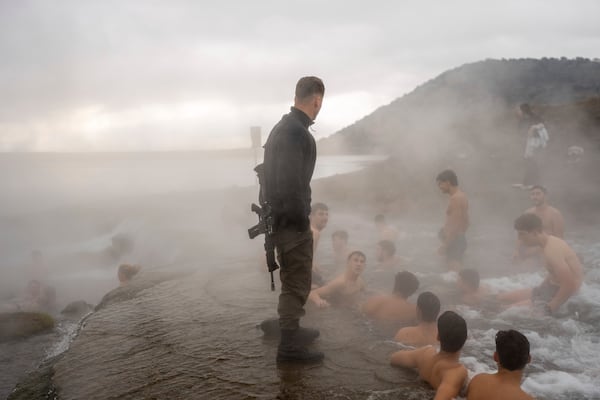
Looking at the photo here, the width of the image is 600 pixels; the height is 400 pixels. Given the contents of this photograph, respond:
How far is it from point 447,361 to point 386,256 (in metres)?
4.00

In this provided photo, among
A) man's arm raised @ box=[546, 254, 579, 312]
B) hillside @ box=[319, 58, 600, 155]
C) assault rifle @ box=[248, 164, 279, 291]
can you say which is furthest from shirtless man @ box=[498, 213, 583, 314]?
hillside @ box=[319, 58, 600, 155]

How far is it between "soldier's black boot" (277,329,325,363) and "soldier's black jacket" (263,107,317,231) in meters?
0.81

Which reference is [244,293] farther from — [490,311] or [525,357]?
[525,357]

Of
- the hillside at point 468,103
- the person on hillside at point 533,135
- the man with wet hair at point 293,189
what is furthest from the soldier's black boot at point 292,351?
the hillside at point 468,103

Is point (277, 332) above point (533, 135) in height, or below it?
below

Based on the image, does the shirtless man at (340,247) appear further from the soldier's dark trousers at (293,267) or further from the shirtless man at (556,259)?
the soldier's dark trousers at (293,267)

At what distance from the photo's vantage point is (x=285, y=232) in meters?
2.92

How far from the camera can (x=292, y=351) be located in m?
3.13

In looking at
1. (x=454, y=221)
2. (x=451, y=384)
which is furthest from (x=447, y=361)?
(x=454, y=221)

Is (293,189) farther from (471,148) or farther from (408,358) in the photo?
(471,148)

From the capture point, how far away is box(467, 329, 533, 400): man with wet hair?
2420 mm

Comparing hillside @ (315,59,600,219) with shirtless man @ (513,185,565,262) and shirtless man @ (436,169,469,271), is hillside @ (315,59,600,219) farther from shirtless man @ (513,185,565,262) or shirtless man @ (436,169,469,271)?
shirtless man @ (436,169,469,271)

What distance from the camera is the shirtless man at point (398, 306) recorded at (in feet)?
14.2

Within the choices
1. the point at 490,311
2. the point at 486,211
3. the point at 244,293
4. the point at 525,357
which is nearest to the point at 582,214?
the point at 486,211
